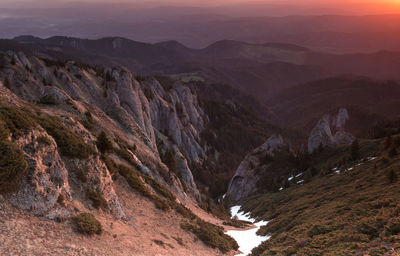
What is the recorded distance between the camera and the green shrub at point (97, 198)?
82.7 feet

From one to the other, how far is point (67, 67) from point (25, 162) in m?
108

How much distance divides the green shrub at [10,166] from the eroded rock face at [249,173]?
10623cm

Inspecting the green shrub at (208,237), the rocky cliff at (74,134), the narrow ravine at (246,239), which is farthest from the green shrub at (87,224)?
the narrow ravine at (246,239)

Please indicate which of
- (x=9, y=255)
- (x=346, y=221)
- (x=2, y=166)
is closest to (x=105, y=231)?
(x=9, y=255)

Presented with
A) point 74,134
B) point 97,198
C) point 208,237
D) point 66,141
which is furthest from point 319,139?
point 66,141

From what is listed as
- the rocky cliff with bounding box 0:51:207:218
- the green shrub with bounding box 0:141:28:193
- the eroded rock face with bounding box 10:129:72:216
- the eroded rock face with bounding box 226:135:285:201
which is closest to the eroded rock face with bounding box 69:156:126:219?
the rocky cliff with bounding box 0:51:207:218

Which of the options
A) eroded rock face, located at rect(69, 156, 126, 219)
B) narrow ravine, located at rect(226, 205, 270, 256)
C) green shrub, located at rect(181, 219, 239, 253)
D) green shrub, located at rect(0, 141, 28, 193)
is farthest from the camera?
narrow ravine, located at rect(226, 205, 270, 256)

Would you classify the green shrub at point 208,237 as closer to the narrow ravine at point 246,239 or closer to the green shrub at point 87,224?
the narrow ravine at point 246,239

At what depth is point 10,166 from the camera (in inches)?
750

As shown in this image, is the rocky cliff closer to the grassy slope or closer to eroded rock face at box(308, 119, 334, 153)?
the grassy slope

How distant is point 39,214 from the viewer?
65.2ft

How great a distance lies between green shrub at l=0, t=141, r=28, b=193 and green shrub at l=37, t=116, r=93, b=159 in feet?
21.8

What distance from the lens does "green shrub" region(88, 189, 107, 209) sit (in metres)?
25.2

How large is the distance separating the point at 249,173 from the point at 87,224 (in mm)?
112443
